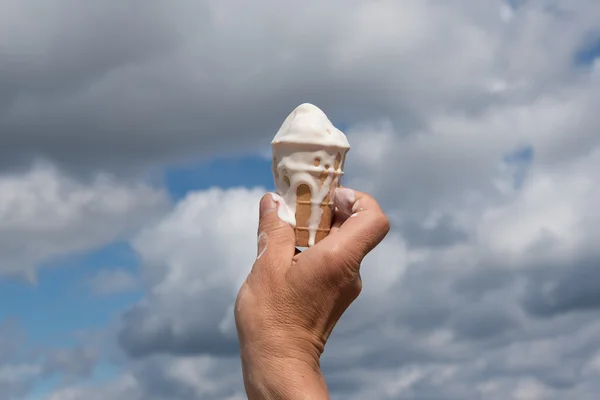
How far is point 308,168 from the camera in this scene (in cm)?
995

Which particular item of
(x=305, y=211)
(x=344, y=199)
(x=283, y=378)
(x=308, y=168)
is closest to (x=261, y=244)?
(x=305, y=211)

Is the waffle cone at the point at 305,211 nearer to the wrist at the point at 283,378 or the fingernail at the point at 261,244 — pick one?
the fingernail at the point at 261,244

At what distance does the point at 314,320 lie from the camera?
9492 mm

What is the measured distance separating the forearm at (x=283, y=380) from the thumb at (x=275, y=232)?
1.12 meters

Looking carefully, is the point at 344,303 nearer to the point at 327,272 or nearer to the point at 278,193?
the point at 327,272

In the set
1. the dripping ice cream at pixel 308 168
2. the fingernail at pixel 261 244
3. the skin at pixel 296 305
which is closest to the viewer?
the skin at pixel 296 305

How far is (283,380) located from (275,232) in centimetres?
172

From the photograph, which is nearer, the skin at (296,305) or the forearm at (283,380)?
the forearm at (283,380)

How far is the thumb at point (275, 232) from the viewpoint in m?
9.65

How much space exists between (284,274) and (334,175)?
1.47 meters

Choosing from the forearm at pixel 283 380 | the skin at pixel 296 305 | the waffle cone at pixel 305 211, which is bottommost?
the forearm at pixel 283 380

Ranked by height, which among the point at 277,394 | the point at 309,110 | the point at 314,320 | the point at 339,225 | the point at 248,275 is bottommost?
the point at 277,394

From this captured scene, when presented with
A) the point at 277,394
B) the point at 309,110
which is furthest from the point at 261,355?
the point at 309,110

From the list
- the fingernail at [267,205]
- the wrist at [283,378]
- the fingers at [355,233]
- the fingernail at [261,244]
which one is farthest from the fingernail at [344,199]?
the wrist at [283,378]
